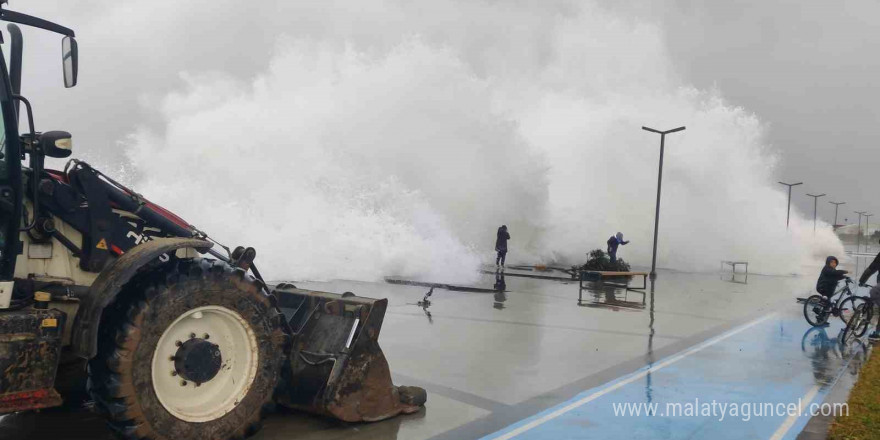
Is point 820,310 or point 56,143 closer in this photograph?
point 56,143

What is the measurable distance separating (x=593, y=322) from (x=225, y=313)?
842 centimetres

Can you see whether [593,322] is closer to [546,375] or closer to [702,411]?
[546,375]

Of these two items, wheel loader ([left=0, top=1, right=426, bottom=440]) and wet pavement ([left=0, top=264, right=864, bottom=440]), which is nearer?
wheel loader ([left=0, top=1, right=426, bottom=440])

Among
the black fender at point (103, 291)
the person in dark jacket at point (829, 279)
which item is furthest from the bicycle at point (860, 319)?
the black fender at point (103, 291)

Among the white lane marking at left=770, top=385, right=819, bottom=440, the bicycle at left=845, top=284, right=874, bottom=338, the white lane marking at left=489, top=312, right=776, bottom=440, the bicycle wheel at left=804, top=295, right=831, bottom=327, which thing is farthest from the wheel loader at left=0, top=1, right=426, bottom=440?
the bicycle wheel at left=804, top=295, right=831, bottom=327

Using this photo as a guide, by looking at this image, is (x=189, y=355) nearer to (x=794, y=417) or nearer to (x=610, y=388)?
(x=610, y=388)

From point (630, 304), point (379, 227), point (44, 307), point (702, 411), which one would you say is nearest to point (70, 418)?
point (44, 307)

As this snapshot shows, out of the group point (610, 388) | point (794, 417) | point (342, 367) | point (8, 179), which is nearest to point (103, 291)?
point (8, 179)

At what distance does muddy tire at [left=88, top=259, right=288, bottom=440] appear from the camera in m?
4.45

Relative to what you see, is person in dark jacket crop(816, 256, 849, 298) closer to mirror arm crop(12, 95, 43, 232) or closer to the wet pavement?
the wet pavement

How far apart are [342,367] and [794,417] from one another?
428 cm

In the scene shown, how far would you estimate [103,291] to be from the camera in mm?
4477

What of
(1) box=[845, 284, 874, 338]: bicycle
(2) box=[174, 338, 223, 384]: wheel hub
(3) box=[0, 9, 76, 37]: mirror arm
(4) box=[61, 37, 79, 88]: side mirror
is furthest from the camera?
(1) box=[845, 284, 874, 338]: bicycle

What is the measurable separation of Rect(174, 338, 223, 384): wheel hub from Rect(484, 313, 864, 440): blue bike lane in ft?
7.53
